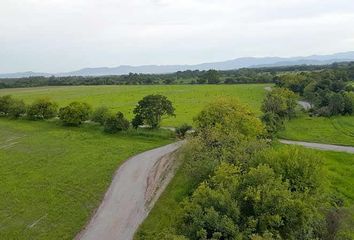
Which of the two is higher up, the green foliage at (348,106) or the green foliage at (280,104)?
the green foliage at (280,104)

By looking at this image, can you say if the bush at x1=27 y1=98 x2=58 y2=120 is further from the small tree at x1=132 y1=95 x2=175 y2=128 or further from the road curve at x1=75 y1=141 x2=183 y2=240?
the road curve at x1=75 y1=141 x2=183 y2=240

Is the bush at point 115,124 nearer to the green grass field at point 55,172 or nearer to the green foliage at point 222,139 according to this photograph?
the green grass field at point 55,172

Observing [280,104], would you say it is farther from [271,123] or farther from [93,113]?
[93,113]

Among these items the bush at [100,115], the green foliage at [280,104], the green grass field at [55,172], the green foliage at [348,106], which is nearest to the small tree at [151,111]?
the green grass field at [55,172]

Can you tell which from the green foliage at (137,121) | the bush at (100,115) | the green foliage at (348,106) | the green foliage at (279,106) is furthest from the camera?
the green foliage at (348,106)

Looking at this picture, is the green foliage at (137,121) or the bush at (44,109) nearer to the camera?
the green foliage at (137,121)

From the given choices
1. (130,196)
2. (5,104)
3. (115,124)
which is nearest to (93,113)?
(115,124)

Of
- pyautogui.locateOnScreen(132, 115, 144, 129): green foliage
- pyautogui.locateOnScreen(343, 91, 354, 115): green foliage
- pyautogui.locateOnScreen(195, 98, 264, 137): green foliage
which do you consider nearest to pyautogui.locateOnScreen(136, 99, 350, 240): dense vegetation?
pyautogui.locateOnScreen(195, 98, 264, 137): green foliage
